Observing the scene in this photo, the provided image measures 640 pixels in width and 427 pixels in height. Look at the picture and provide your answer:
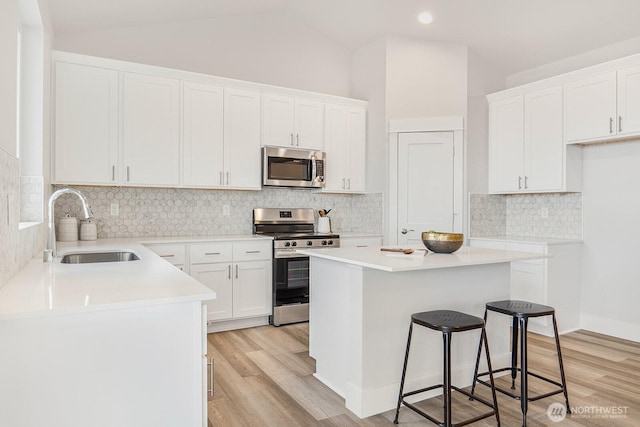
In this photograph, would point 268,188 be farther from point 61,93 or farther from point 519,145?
point 519,145

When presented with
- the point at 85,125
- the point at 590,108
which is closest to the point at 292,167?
the point at 85,125

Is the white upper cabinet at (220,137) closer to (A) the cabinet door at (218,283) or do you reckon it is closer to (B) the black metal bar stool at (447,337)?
(A) the cabinet door at (218,283)

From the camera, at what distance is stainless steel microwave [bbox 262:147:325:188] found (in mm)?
4535

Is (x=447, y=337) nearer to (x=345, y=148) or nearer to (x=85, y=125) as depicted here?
(x=345, y=148)

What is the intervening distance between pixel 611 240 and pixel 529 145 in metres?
1.23

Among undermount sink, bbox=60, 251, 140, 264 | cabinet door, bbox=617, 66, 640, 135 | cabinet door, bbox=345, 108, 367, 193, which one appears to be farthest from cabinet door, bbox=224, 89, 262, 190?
cabinet door, bbox=617, 66, 640, 135

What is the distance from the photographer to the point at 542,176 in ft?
14.7

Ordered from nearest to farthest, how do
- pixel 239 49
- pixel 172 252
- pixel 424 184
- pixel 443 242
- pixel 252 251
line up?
pixel 443 242
pixel 172 252
pixel 252 251
pixel 239 49
pixel 424 184

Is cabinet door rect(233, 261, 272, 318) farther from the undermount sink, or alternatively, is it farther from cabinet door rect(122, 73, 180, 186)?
the undermount sink

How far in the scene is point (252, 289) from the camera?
4.25 m

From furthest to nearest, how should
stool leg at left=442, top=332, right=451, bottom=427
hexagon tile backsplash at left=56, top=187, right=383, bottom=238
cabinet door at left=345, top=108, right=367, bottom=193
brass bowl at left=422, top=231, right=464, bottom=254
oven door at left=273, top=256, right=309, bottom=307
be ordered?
cabinet door at left=345, top=108, right=367, bottom=193
oven door at left=273, top=256, right=309, bottom=307
hexagon tile backsplash at left=56, top=187, right=383, bottom=238
brass bowl at left=422, top=231, right=464, bottom=254
stool leg at left=442, top=332, right=451, bottom=427

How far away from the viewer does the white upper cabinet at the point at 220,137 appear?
4.17m

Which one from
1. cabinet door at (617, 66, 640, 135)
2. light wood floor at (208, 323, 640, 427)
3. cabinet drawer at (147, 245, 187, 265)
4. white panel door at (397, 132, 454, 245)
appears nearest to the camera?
light wood floor at (208, 323, 640, 427)

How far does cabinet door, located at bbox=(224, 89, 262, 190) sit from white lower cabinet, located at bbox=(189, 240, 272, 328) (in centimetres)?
69
